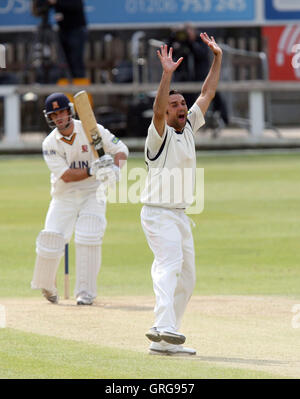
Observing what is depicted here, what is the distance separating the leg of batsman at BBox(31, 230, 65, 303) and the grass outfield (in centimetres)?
70

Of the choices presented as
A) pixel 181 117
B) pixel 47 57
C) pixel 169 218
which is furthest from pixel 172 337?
pixel 47 57

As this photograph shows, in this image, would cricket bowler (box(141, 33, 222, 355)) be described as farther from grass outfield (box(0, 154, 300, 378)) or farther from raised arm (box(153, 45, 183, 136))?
grass outfield (box(0, 154, 300, 378))

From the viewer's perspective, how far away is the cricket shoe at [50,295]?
10367 mm

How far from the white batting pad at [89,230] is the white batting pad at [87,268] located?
1.9 inches

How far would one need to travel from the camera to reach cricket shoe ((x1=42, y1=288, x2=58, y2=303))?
408 inches

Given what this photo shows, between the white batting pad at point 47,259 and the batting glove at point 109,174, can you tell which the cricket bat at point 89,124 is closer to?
the batting glove at point 109,174

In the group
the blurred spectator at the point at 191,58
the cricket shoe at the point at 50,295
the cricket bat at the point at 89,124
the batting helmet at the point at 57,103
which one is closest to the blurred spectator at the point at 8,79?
the blurred spectator at the point at 191,58

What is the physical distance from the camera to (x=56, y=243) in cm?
1046

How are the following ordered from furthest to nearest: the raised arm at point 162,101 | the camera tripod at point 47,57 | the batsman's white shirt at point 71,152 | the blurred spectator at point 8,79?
the blurred spectator at point 8,79
the camera tripod at point 47,57
the batsman's white shirt at point 71,152
the raised arm at point 162,101

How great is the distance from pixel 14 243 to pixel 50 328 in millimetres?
5559
